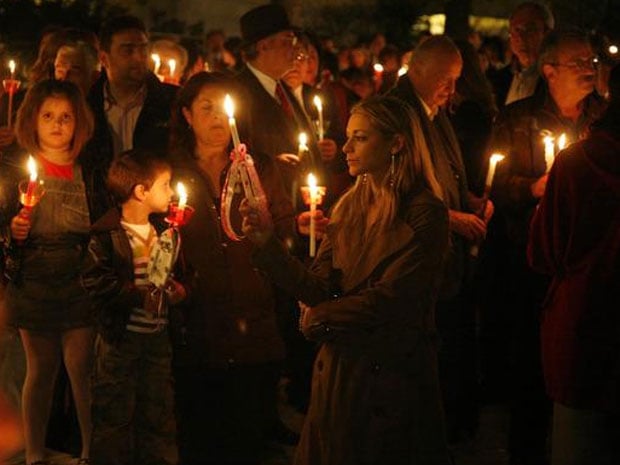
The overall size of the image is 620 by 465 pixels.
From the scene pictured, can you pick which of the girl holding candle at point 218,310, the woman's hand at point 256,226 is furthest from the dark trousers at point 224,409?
the woman's hand at point 256,226

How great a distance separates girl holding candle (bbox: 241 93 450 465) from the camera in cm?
458

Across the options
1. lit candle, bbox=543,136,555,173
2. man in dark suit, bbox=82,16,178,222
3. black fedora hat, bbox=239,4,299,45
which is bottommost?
lit candle, bbox=543,136,555,173

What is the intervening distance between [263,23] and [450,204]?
1.83 meters

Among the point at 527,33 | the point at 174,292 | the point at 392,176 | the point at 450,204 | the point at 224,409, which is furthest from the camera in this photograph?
the point at 527,33

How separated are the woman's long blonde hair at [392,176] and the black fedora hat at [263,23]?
253cm

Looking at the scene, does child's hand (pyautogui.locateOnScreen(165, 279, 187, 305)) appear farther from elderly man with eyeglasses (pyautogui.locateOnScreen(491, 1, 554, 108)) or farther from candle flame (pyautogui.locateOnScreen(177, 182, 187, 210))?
elderly man with eyeglasses (pyautogui.locateOnScreen(491, 1, 554, 108))

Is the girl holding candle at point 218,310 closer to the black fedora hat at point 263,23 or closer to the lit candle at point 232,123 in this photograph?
the lit candle at point 232,123

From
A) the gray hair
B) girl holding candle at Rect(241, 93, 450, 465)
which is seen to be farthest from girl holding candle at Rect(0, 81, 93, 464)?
the gray hair

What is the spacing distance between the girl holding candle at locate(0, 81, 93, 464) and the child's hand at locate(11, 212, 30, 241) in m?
0.21

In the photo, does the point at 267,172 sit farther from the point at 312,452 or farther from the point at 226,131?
the point at 312,452

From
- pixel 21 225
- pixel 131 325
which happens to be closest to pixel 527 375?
Result: pixel 131 325

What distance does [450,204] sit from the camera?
6.42m

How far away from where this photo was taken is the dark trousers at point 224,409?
18.8ft

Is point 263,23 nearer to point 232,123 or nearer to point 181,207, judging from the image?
point 181,207
